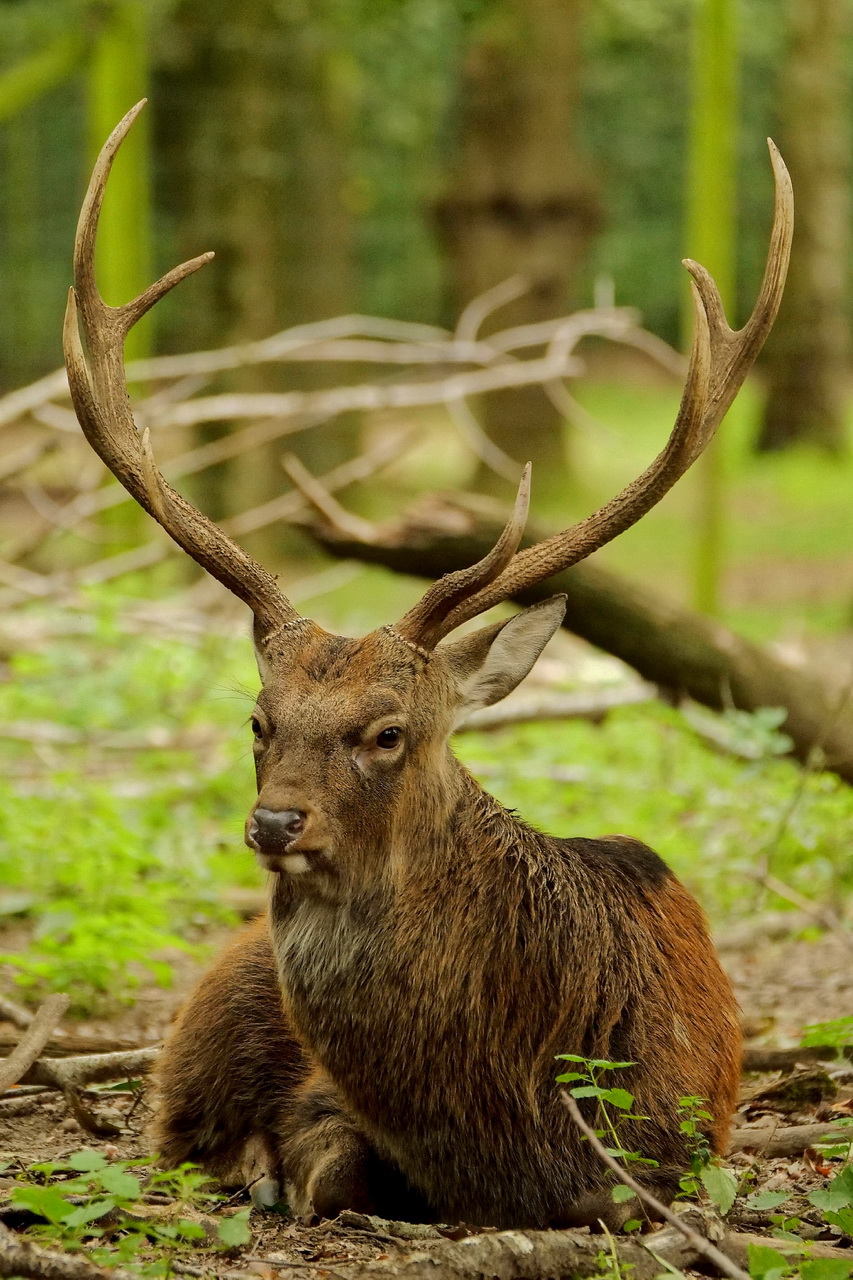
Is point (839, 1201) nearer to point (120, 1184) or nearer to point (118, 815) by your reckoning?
point (120, 1184)

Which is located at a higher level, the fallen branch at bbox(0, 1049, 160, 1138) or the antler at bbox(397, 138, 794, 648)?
the antler at bbox(397, 138, 794, 648)

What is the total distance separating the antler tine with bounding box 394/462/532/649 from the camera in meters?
3.49

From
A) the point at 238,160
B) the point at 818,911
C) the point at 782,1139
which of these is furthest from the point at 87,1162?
the point at 238,160

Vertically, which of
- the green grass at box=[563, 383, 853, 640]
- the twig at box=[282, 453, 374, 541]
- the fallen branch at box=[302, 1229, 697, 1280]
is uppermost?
the green grass at box=[563, 383, 853, 640]

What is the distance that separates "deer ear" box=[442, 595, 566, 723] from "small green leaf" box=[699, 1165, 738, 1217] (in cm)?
112

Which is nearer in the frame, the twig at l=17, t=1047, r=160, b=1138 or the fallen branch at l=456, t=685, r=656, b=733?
the twig at l=17, t=1047, r=160, b=1138

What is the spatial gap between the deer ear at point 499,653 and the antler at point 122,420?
40 centimetres

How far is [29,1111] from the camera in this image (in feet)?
13.4

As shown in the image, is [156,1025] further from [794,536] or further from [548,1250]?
[794,536]

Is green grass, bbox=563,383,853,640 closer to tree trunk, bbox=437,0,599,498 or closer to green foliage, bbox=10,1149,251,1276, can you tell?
tree trunk, bbox=437,0,599,498

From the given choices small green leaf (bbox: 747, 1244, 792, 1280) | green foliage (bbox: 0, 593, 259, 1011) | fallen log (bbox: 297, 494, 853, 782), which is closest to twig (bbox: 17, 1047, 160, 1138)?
green foliage (bbox: 0, 593, 259, 1011)

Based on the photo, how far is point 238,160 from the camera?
Result: 40.5 ft

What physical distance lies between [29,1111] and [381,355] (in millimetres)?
4399

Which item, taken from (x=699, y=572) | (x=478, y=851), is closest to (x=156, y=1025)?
(x=478, y=851)
